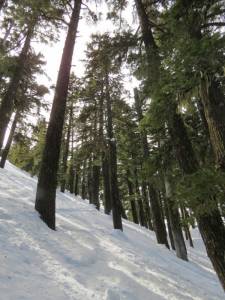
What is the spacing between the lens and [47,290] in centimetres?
405

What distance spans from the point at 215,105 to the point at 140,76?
220cm

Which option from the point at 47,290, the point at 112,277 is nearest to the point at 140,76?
the point at 112,277

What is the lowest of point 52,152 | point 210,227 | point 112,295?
point 112,295

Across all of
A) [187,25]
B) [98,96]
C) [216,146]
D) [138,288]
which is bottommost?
[138,288]

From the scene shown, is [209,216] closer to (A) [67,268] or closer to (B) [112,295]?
(B) [112,295]

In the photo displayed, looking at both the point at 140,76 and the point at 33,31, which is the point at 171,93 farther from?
the point at 33,31

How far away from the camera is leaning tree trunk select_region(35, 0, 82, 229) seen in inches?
292

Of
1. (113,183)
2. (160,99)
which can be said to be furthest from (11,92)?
(160,99)

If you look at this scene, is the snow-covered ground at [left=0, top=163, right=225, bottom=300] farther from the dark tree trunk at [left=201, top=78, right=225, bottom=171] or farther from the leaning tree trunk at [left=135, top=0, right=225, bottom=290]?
the dark tree trunk at [left=201, top=78, right=225, bottom=171]

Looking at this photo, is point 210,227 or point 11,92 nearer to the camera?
point 210,227

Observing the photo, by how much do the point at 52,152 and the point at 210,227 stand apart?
194 inches

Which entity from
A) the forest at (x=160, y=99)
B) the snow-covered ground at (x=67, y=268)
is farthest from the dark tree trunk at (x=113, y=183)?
the snow-covered ground at (x=67, y=268)

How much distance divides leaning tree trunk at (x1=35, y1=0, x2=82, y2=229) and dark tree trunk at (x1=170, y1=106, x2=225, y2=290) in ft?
12.3

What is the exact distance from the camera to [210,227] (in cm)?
496
